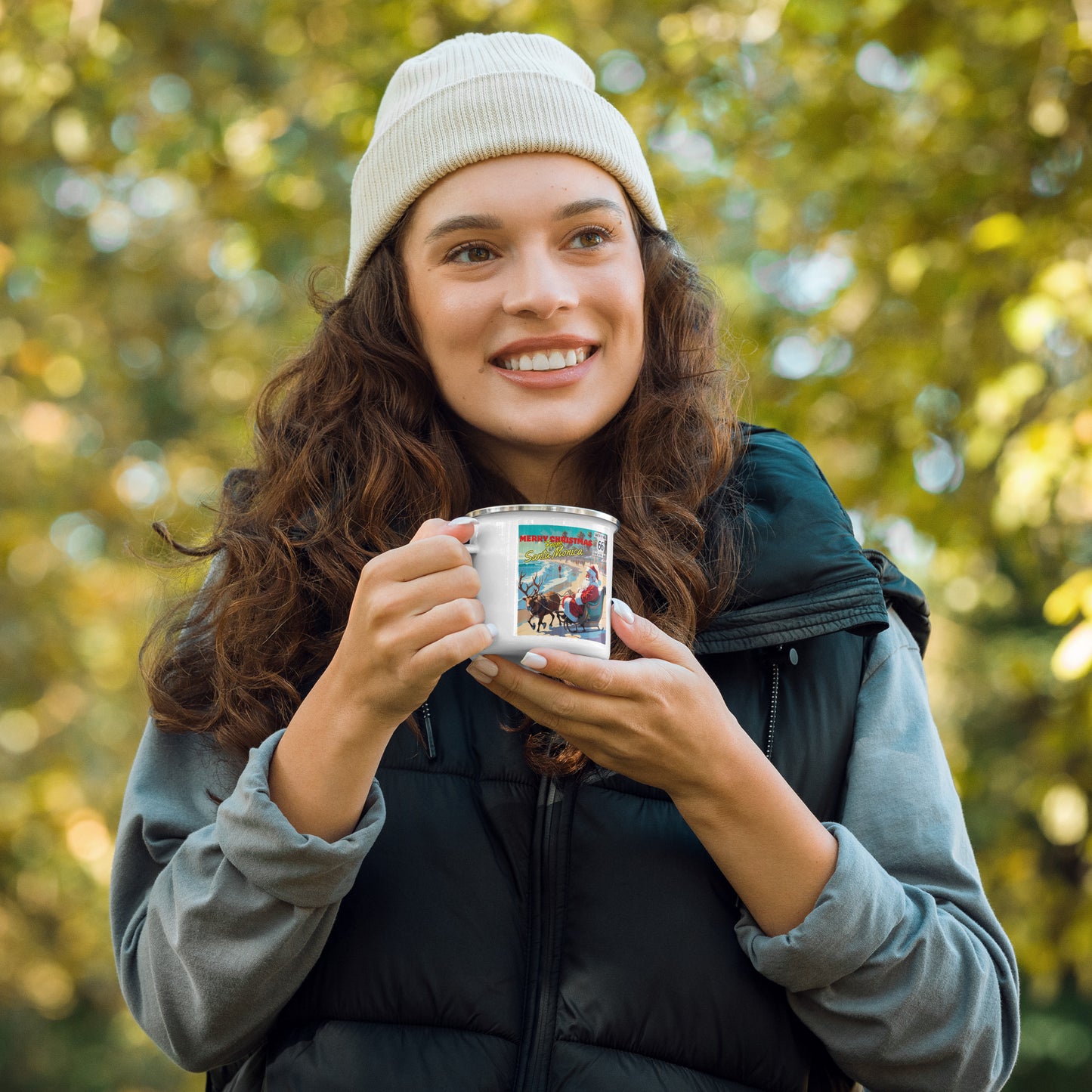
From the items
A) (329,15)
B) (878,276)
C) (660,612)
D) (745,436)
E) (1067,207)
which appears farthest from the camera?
(329,15)

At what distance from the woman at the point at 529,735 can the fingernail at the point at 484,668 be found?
27mm

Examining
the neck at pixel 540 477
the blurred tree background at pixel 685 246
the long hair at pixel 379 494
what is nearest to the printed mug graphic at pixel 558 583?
the long hair at pixel 379 494

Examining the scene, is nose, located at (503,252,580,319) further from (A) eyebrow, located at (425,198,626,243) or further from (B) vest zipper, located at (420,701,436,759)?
(B) vest zipper, located at (420,701,436,759)

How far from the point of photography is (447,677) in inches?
81.6

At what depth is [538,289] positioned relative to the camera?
204 centimetres

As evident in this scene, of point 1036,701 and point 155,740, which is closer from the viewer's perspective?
point 155,740

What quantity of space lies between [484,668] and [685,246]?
1.62 meters

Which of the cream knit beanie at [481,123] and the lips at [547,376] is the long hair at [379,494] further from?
the lips at [547,376]

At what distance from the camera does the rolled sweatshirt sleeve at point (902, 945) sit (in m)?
1.73

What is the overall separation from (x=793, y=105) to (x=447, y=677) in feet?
14.0

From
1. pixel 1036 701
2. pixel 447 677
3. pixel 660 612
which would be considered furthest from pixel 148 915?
pixel 1036 701

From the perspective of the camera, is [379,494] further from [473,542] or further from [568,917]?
[568,917]

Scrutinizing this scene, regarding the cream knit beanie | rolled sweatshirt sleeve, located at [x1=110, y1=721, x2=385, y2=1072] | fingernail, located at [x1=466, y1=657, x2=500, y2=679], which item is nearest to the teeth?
the cream knit beanie

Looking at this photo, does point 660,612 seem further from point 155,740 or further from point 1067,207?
point 1067,207
